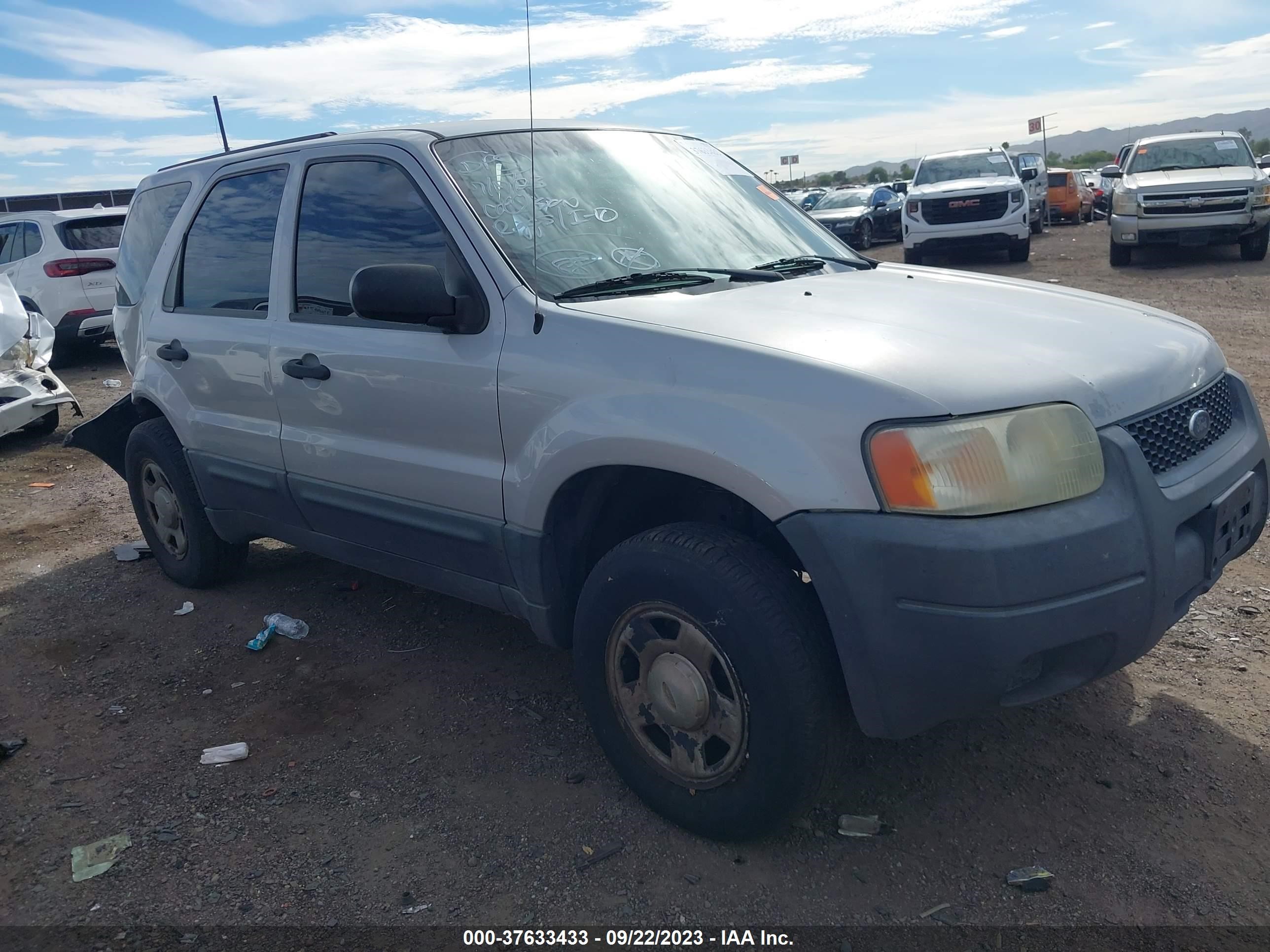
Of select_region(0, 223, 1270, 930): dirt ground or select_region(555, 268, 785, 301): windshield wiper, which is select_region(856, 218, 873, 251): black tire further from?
select_region(555, 268, 785, 301): windshield wiper

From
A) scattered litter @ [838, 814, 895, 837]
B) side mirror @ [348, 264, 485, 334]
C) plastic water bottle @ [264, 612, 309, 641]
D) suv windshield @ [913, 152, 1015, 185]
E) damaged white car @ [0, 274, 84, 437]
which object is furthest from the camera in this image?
suv windshield @ [913, 152, 1015, 185]

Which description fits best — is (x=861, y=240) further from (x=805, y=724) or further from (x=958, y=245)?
(x=805, y=724)

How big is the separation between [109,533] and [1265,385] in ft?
25.7

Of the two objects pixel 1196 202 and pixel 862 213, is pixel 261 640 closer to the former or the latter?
pixel 1196 202

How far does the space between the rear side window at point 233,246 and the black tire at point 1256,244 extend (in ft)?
50.1

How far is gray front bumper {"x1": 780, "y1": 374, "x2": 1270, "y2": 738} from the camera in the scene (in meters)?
2.24

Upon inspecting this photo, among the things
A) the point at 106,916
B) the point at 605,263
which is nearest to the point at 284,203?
the point at 605,263

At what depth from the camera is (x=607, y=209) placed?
3367 mm

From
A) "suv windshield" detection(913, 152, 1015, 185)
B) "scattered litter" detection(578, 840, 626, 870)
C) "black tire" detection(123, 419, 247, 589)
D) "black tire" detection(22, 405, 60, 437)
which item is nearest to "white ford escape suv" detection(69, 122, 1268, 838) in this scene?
"scattered litter" detection(578, 840, 626, 870)

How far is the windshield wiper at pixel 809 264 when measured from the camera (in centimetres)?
349

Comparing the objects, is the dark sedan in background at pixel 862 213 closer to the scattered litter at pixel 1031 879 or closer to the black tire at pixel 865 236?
the black tire at pixel 865 236

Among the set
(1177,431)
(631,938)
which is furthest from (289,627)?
(1177,431)

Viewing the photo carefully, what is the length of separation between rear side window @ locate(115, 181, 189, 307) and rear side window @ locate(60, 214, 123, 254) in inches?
307

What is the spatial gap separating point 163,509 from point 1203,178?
15.1 m
